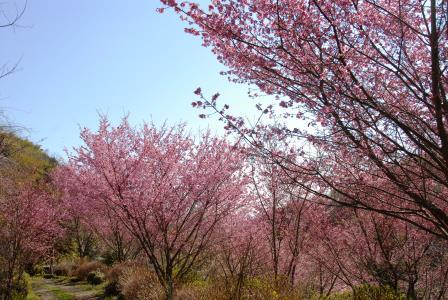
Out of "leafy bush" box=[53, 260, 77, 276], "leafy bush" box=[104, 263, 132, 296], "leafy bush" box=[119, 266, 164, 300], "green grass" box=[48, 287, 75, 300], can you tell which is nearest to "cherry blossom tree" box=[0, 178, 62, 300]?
"green grass" box=[48, 287, 75, 300]

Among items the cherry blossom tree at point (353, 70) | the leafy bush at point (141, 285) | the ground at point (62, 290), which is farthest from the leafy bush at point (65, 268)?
the cherry blossom tree at point (353, 70)

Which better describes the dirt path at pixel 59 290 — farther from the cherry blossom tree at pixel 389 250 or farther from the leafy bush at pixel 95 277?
the cherry blossom tree at pixel 389 250

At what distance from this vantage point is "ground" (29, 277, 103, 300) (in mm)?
15281

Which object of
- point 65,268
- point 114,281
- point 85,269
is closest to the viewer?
point 114,281

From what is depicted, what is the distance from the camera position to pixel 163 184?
884cm

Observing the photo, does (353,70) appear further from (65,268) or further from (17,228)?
(65,268)

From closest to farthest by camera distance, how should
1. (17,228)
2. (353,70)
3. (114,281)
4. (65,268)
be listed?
(353,70) < (17,228) < (114,281) < (65,268)

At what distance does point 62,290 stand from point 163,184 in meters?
11.7

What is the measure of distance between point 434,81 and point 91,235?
2718 centimetres

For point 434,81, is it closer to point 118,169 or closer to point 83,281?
point 118,169

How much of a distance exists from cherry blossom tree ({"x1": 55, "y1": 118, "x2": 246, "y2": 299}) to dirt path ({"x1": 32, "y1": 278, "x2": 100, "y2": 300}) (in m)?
7.35

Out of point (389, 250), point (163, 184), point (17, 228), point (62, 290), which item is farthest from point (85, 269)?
point (389, 250)

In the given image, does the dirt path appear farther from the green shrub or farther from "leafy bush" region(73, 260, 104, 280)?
"leafy bush" region(73, 260, 104, 280)

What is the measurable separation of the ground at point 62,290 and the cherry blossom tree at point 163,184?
23.6ft
